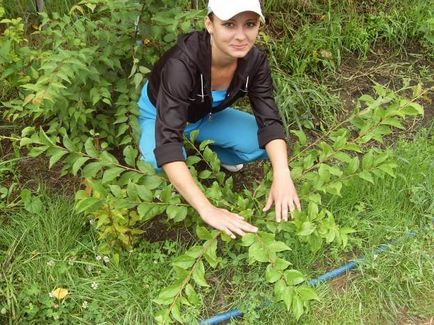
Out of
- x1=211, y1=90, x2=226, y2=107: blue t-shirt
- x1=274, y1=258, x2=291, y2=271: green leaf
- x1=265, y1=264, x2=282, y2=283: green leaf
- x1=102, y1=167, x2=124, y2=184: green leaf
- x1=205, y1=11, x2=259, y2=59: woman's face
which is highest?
x1=205, y1=11, x2=259, y2=59: woman's face

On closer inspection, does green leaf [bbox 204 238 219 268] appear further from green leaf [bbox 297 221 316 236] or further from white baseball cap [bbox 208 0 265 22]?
white baseball cap [bbox 208 0 265 22]

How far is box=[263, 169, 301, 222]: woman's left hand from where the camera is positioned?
2137 millimetres

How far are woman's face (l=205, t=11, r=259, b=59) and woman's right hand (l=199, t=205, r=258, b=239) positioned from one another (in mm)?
638

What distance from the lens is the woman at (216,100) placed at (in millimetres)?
2045

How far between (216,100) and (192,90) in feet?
0.67

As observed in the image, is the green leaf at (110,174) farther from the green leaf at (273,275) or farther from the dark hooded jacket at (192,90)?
the green leaf at (273,275)

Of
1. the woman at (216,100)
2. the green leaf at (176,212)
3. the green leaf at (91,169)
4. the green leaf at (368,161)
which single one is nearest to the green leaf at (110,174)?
the green leaf at (91,169)

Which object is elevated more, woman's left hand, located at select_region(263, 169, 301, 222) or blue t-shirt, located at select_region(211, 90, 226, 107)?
blue t-shirt, located at select_region(211, 90, 226, 107)

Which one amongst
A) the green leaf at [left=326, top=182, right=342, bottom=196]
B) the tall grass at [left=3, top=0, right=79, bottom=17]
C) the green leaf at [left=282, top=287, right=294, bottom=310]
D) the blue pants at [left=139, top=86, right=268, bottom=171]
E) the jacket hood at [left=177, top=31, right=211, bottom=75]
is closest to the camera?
the green leaf at [left=282, top=287, right=294, bottom=310]

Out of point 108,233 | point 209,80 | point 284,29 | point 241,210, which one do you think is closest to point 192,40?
point 209,80

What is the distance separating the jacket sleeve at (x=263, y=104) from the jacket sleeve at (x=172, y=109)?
1.13 ft

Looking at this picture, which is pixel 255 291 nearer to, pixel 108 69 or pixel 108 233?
pixel 108 233

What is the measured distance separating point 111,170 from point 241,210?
55cm

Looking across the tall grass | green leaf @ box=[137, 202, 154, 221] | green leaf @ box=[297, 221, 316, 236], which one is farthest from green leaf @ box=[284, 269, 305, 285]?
the tall grass
